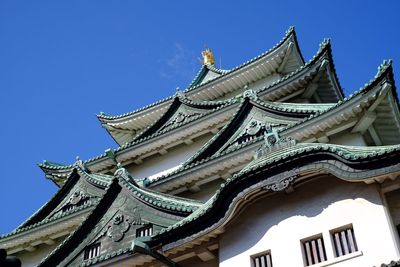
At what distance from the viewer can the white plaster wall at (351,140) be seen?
17.1 m

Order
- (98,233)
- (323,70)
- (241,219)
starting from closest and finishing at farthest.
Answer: (241,219) < (98,233) < (323,70)

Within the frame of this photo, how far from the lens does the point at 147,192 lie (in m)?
17.4

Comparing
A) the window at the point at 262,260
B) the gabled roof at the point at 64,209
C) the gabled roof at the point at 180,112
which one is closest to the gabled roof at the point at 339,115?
the gabled roof at the point at 64,209

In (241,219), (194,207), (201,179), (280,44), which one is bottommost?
(241,219)

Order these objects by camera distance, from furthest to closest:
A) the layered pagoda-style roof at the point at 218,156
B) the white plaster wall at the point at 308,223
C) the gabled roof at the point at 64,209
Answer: the gabled roof at the point at 64,209, the layered pagoda-style roof at the point at 218,156, the white plaster wall at the point at 308,223

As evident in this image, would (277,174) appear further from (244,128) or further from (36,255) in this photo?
(36,255)

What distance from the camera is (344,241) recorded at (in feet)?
38.4

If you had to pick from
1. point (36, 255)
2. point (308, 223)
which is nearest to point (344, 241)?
point (308, 223)

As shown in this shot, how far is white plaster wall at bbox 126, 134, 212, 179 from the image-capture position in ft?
78.9

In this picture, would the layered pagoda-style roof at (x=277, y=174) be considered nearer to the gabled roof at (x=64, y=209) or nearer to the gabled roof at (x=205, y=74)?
the gabled roof at (x=64, y=209)

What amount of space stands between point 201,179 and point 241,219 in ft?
19.8

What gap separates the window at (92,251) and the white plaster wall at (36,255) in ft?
18.7

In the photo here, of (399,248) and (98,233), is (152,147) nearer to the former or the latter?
(98,233)

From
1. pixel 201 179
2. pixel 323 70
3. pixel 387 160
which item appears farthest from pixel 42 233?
pixel 387 160
